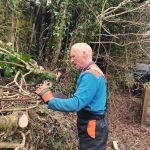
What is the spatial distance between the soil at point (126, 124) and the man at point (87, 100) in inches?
95.6

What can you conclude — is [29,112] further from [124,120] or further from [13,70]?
[124,120]

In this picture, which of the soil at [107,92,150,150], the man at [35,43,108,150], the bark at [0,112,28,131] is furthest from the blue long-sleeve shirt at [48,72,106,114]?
the soil at [107,92,150,150]

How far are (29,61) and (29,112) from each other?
2.32m

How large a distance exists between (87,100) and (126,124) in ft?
15.2

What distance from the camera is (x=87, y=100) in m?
4.81

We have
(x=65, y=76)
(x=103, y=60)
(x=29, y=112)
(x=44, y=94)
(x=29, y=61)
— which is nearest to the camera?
(x=44, y=94)

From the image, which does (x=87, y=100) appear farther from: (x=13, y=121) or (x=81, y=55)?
(x=13, y=121)

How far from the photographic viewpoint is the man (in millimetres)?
4762

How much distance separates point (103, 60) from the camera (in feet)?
32.9

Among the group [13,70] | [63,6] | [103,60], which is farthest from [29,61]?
[103,60]

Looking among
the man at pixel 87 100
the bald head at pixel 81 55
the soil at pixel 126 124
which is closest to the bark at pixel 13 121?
the man at pixel 87 100

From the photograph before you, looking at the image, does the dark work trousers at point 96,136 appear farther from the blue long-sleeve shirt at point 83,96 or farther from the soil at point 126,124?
the soil at point 126,124

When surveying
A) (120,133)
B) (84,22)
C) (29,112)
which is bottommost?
(120,133)

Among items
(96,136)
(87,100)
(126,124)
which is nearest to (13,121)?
(96,136)
